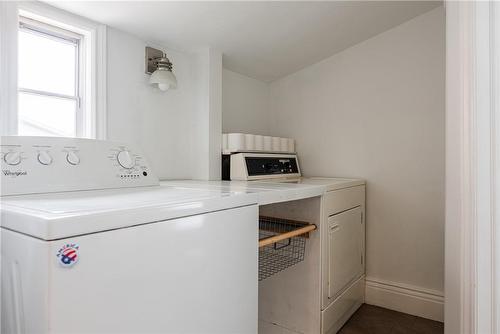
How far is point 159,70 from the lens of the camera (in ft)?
6.32

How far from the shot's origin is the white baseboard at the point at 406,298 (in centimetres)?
222

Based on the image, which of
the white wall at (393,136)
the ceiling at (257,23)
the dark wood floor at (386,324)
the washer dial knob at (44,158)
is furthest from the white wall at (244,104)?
the dark wood floor at (386,324)

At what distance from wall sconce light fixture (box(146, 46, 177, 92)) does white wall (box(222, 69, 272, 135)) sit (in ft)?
2.06

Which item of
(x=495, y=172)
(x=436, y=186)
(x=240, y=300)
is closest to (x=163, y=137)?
(x=240, y=300)

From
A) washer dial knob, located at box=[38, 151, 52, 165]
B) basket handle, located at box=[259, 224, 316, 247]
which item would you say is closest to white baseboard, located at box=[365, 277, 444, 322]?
basket handle, located at box=[259, 224, 316, 247]

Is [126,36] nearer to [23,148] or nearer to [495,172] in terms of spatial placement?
[23,148]

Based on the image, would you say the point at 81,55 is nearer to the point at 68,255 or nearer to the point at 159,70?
the point at 159,70

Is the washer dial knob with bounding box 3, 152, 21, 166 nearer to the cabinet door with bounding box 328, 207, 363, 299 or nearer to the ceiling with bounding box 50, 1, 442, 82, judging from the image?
the ceiling with bounding box 50, 1, 442, 82

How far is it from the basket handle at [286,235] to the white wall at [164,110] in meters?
0.78

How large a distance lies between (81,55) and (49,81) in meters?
0.23

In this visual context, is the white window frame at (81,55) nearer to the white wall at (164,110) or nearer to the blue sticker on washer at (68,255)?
the white wall at (164,110)

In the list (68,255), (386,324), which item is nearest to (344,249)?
(386,324)

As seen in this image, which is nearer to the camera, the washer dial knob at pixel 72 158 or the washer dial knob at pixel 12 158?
the washer dial knob at pixel 12 158

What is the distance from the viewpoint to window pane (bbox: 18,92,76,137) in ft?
5.04
